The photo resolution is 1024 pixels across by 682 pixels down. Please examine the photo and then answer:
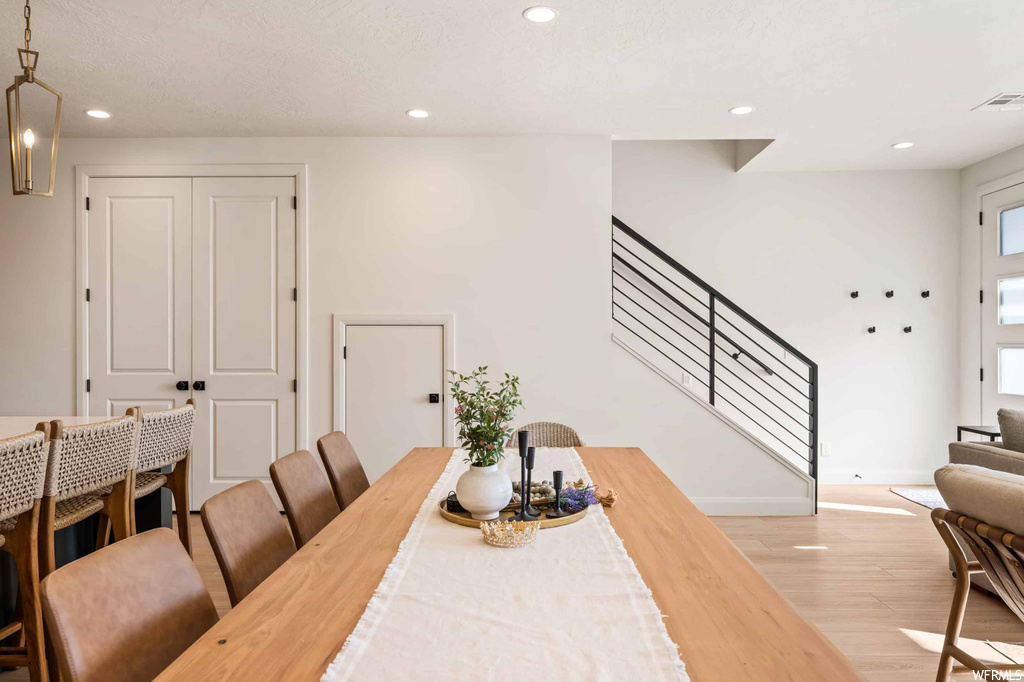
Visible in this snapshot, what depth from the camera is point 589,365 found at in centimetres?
427

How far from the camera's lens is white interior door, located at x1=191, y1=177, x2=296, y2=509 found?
14.0 feet

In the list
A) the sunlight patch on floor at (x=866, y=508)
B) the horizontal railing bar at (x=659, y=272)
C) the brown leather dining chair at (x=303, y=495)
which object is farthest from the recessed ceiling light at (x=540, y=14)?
the sunlight patch on floor at (x=866, y=508)

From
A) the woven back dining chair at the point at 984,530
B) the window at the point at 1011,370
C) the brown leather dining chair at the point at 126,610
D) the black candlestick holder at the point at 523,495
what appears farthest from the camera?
the window at the point at 1011,370

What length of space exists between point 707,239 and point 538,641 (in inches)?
195

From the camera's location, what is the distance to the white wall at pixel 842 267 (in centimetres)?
538

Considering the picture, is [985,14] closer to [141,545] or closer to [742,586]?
[742,586]

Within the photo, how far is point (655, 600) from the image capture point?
3.83ft

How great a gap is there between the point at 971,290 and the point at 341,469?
5.55 m

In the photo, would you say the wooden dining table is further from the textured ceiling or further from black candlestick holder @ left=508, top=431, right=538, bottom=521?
the textured ceiling

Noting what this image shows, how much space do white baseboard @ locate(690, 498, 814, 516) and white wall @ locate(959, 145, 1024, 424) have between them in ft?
6.91

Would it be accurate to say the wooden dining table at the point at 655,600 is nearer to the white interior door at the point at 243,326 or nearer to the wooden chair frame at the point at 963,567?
the wooden chair frame at the point at 963,567

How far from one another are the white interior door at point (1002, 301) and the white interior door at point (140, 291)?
621 centimetres

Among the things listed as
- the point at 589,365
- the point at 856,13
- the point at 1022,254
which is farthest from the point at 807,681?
the point at 1022,254

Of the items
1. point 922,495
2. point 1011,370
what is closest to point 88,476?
point 922,495
